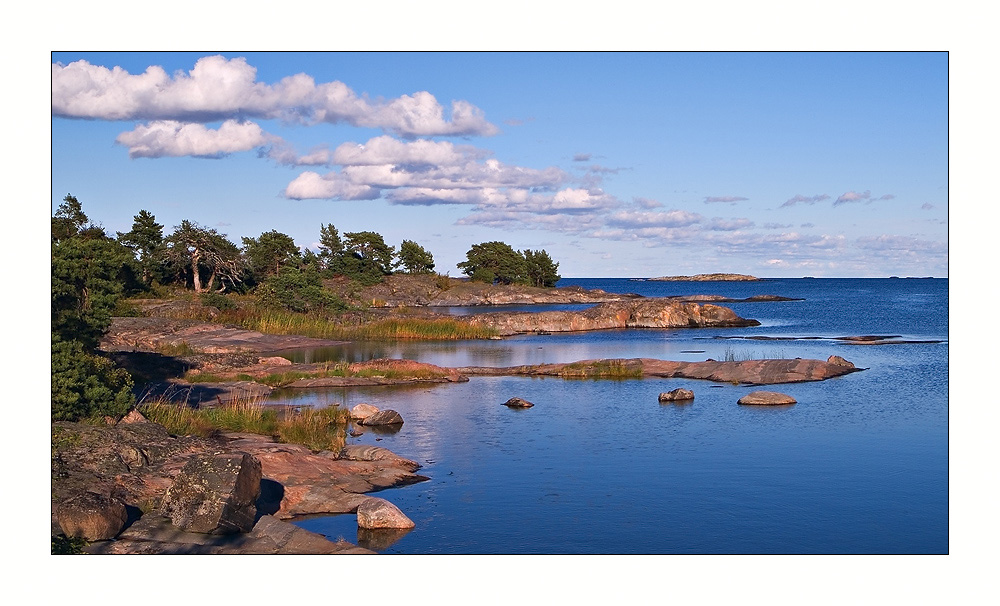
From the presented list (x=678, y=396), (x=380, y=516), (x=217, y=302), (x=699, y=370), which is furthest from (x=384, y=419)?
(x=217, y=302)

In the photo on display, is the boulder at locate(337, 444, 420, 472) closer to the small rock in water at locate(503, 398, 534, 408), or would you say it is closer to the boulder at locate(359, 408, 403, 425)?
the boulder at locate(359, 408, 403, 425)

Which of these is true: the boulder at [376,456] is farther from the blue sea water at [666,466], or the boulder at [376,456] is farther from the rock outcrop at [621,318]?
the rock outcrop at [621,318]

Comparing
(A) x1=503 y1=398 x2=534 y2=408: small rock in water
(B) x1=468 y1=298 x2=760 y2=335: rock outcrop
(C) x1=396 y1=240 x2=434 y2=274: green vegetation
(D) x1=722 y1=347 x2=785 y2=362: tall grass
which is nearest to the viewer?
(A) x1=503 y1=398 x2=534 y2=408: small rock in water

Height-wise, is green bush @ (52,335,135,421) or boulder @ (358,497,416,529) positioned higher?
green bush @ (52,335,135,421)

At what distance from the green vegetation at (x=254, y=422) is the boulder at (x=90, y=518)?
283 inches

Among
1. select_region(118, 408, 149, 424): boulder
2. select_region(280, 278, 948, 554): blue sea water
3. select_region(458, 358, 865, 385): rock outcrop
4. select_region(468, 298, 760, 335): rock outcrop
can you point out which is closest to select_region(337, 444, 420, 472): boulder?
select_region(280, 278, 948, 554): blue sea water

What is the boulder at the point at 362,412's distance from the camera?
29.5m

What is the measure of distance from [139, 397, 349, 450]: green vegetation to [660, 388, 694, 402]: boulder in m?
12.8

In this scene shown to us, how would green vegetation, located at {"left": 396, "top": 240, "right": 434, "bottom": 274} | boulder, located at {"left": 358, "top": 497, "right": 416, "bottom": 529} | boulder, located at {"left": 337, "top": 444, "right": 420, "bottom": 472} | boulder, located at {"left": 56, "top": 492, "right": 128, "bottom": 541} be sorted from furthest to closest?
green vegetation, located at {"left": 396, "top": 240, "right": 434, "bottom": 274} < boulder, located at {"left": 337, "top": 444, "right": 420, "bottom": 472} < boulder, located at {"left": 358, "top": 497, "right": 416, "bottom": 529} < boulder, located at {"left": 56, "top": 492, "right": 128, "bottom": 541}

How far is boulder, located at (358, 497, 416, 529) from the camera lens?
17000 millimetres

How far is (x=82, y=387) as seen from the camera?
20219 mm

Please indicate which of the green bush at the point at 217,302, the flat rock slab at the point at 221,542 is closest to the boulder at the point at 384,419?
the flat rock slab at the point at 221,542

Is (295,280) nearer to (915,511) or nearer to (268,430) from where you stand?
(268,430)

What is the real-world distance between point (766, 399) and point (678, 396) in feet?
10.6
